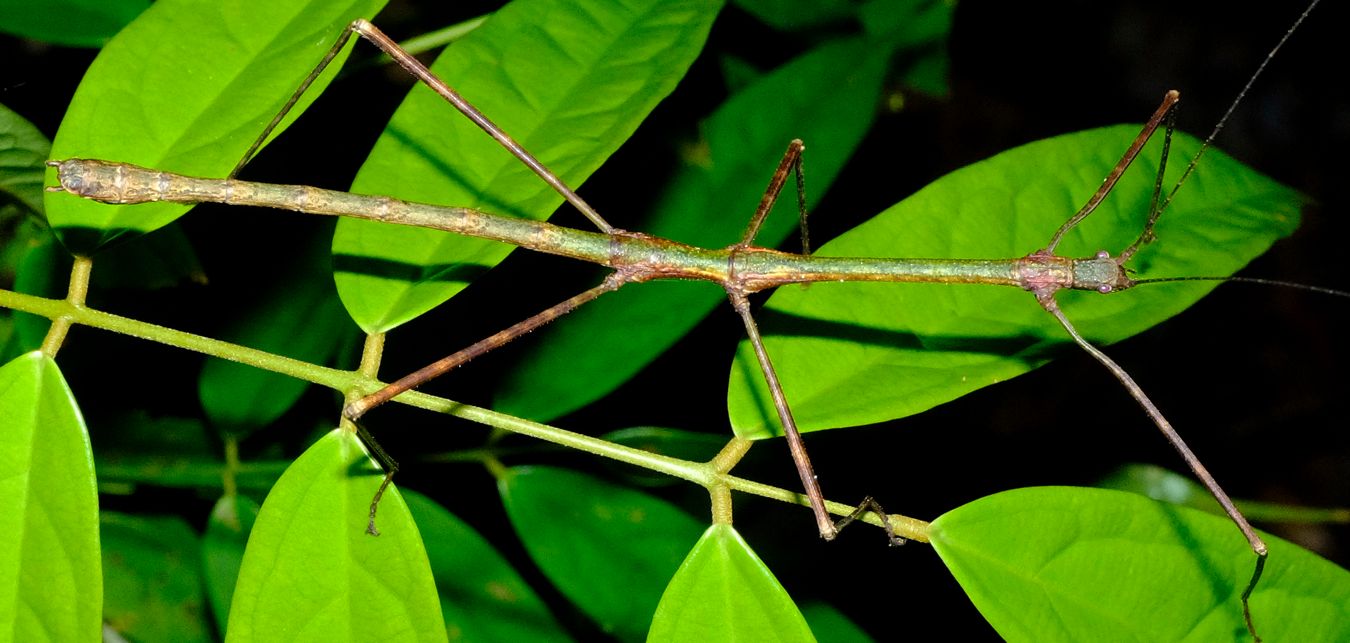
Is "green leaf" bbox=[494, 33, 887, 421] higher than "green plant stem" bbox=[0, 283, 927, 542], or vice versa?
"green leaf" bbox=[494, 33, 887, 421]

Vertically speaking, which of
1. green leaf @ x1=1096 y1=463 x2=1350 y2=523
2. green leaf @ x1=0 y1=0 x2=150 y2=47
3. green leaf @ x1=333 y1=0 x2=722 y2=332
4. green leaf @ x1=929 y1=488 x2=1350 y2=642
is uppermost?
green leaf @ x1=0 y1=0 x2=150 y2=47

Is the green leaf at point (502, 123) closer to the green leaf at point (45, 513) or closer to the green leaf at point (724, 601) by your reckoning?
the green leaf at point (45, 513)

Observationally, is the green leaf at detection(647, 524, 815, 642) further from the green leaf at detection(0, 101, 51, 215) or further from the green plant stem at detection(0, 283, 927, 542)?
the green leaf at detection(0, 101, 51, 215)

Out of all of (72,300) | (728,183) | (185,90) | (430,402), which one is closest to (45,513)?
(72,300)

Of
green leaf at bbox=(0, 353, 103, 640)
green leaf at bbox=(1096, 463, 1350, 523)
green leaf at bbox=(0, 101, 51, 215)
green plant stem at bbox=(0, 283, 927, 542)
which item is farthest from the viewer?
green leaf at bbox=(1096, 463, 1350, 523)

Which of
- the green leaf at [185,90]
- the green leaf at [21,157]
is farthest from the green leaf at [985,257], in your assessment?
the green leaf at [21,157]

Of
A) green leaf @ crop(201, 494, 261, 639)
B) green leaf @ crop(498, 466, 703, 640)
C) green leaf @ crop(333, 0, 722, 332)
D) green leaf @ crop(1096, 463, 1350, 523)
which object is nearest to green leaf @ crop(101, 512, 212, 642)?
green leaf @ crop(201, 494, 261, 639)

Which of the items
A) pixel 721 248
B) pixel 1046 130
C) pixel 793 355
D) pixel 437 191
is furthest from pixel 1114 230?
pixel 1046 130
